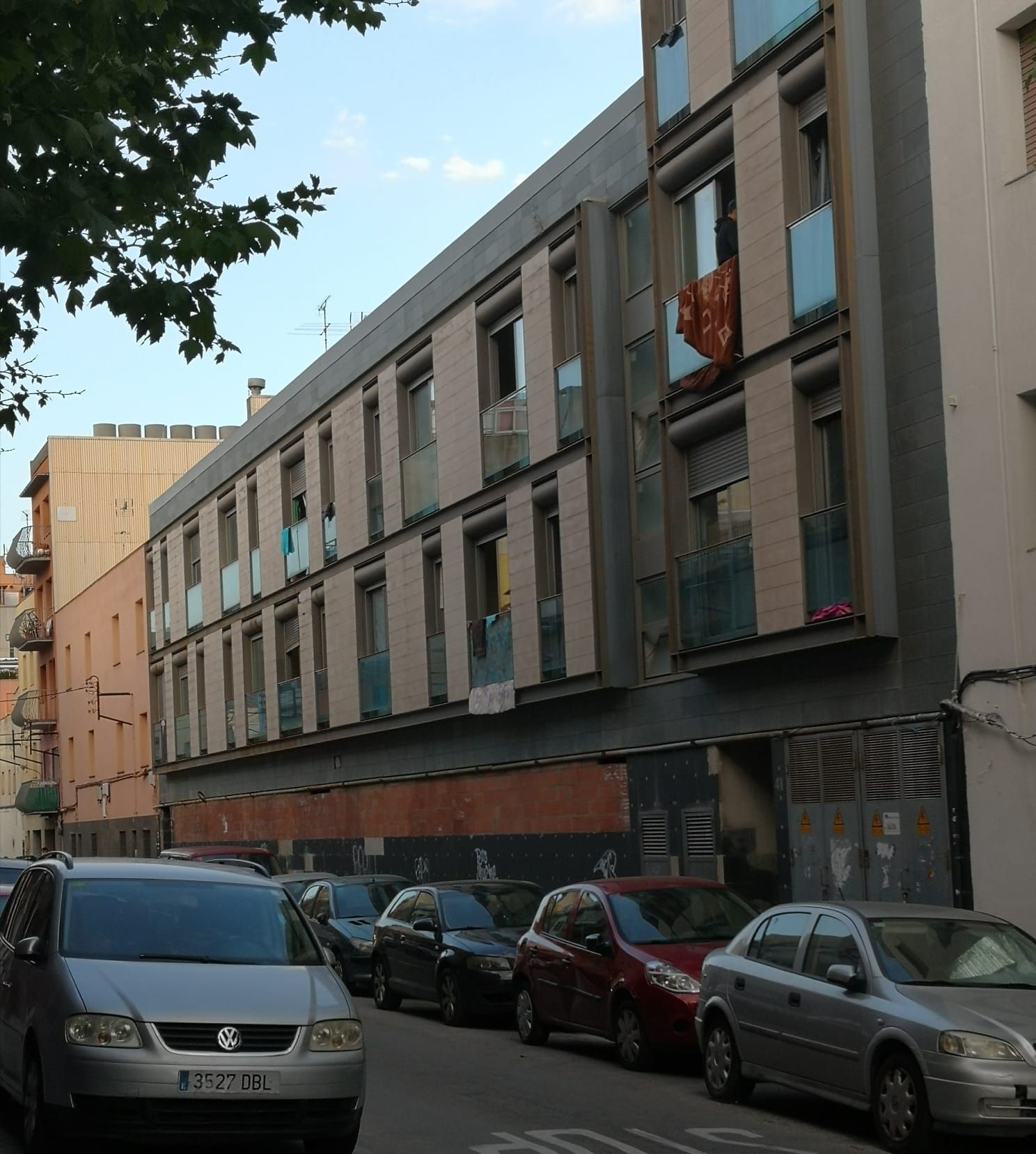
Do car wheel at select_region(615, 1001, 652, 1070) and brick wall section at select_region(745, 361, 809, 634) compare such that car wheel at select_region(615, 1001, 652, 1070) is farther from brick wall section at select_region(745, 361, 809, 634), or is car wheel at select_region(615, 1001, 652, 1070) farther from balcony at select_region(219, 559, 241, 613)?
balcony at select_region(219, 559, 241, 613)

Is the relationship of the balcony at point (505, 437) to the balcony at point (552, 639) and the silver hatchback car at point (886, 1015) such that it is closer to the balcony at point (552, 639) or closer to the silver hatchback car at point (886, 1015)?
the balcony at point (552, 639)

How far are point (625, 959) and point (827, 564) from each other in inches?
241

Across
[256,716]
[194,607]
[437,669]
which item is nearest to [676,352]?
[437,669]

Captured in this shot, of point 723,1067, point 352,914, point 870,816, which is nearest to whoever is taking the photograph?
point 723,1067

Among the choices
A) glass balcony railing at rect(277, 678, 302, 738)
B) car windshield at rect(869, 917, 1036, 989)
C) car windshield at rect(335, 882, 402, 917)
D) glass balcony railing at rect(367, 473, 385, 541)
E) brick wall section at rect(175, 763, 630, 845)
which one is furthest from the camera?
glass balcony railing at rect(277, 678, 302, 738)

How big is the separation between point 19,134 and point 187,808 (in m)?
39.2

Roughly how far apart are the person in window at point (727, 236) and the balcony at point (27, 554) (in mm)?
49450

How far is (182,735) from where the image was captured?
48.0 metres

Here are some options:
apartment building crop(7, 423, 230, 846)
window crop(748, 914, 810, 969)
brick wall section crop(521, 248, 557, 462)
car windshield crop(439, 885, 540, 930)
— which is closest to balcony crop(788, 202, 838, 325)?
brick wall section crop(521, 248, 557, 462)

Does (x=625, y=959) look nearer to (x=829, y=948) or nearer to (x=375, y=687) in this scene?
(x=829, y=948)

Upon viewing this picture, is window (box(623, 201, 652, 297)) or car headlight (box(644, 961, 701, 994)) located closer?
car headlight (box(644, 961, 701, 994))

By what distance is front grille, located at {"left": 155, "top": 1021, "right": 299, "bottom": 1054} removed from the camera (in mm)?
9352

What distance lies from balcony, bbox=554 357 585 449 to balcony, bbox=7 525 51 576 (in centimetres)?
4476

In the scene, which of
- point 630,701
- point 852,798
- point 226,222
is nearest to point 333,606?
point 630,701
